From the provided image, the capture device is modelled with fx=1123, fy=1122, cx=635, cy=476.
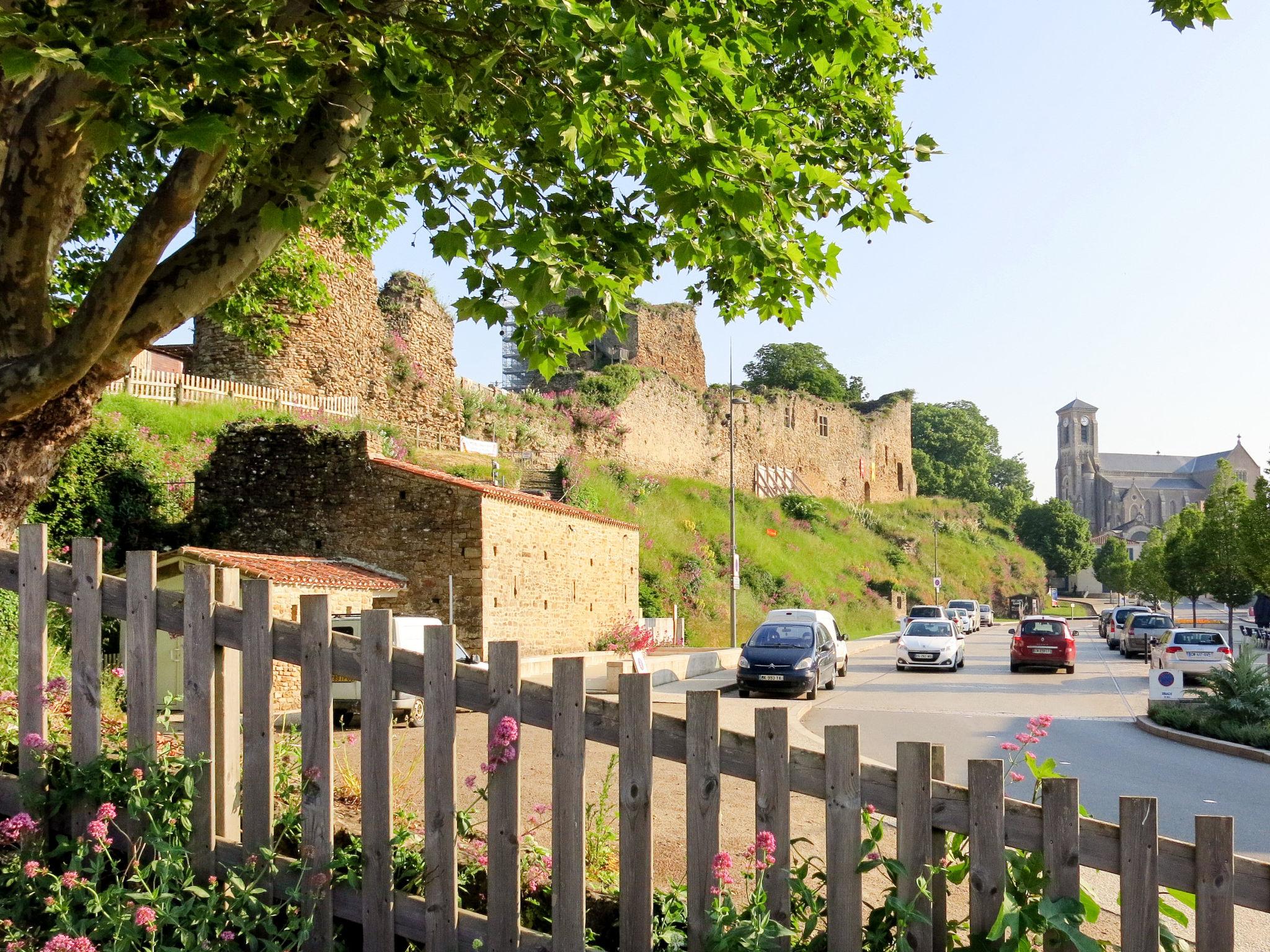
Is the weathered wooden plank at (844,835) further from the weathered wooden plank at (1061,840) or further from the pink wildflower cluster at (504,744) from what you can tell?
the pink wildflower cluster at (504,744)

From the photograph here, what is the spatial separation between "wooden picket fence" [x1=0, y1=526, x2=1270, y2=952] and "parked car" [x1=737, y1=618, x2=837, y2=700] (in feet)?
55.3

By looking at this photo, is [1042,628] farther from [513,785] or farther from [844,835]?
[513,785]

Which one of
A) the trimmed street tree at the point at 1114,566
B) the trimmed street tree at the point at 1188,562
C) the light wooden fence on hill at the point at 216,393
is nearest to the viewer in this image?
the light wooden fence on hill at the point at 216,393

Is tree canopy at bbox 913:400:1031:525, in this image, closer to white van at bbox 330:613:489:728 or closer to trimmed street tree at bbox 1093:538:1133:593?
trimmed street tree at bbox 1093:538:1133:593

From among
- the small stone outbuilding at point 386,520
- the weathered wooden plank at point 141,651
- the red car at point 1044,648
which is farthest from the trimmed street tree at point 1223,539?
the weathered wooden plank at point 141,651

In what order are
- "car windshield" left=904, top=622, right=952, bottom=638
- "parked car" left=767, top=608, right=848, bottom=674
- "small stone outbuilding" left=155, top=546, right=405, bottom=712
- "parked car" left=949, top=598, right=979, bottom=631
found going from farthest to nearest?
"parked car" left=949, top=598, right=979, bottom=631
"car windshield" left=904, top=622, right=952, bottom=638
"parked car" left=767, top=608, right=848, bottom=674
"small stone outbuilding" left=155, top=546, right=405, bottom=712

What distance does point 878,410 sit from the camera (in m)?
80.4

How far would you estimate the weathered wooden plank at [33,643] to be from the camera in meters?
4.47

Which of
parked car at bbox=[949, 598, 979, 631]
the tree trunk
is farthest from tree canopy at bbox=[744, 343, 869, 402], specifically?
the tree trunk

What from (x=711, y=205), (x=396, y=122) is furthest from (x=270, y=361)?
(x=711, y=205)

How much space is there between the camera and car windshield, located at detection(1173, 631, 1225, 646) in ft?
85.6

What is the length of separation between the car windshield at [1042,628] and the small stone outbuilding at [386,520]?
13085 millimetres

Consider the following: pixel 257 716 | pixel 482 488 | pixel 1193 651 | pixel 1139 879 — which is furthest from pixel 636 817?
pixel 1193 651

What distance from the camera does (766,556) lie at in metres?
45.6
